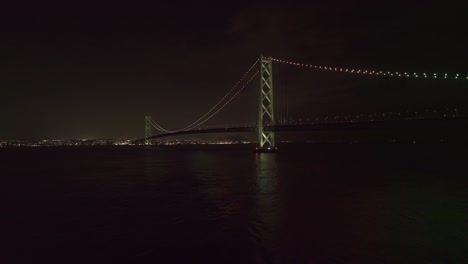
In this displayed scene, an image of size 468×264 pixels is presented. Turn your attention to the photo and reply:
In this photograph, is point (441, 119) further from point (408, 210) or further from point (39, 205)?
point (39, 205)

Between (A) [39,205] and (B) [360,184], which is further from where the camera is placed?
(B) [360,184]

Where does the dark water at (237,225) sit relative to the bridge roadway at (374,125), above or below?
below

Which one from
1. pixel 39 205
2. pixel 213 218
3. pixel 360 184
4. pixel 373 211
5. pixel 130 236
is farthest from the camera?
pixel 360 184

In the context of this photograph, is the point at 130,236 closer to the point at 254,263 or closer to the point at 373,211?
the point at 254,263

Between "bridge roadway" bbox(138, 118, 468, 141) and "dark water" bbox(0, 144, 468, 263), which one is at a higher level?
"bridge roadway" bbox(138, 118, 468, 141)

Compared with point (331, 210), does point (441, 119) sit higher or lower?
higher

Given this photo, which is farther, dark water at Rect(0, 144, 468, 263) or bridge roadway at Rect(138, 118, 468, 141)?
bridge roadway at Rect(138, 118, 468, 141)

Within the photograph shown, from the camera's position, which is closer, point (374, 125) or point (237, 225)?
point (237, 225)

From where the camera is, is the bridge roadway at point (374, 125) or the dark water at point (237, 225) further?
the bridge roadway at point (374, 125)

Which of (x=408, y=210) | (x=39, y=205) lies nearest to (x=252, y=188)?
(x=408, y=210)

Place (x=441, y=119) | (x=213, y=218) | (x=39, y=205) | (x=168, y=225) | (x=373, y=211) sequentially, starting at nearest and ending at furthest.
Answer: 1. (x=168, y=225)
2. (x=213, y=218)
3. (x=373, y=211)
4. (x=39, y=205)
5. (x=441, y=119)
